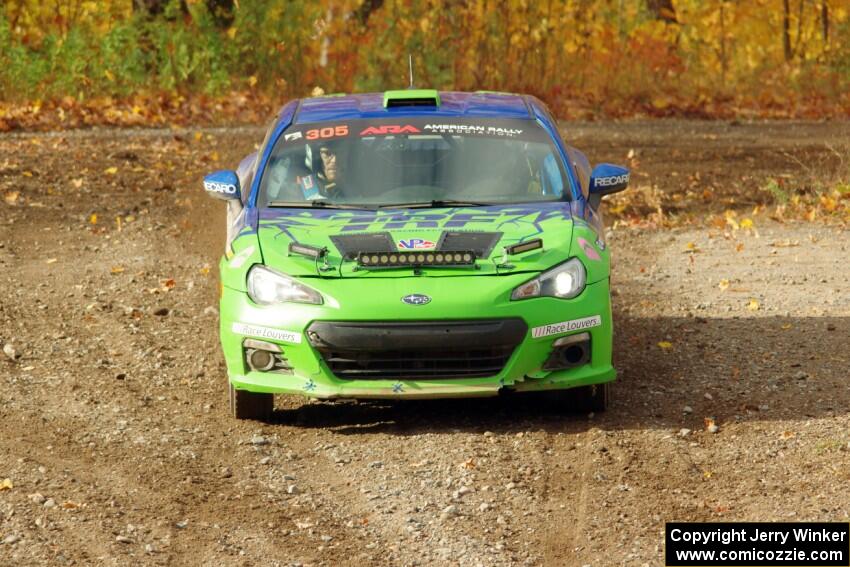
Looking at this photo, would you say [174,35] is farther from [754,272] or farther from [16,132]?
[754,272]

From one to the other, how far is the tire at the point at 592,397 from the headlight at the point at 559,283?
1.90 feet

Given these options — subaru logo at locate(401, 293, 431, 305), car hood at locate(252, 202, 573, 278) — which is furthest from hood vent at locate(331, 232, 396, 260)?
subaru logo at locate(401, 293, 431, 305)

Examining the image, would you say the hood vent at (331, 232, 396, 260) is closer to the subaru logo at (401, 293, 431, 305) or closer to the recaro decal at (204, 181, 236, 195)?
the subaru logo at (401, 293, 431, 305)

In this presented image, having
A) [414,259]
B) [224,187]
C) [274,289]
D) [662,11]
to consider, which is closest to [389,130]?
[224,187]

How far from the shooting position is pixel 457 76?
77.6ft

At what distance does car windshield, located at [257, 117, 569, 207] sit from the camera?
8555 mm

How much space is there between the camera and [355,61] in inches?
944

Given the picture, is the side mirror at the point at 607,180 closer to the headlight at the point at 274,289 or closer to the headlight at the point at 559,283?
the headlight at the point at 559,283

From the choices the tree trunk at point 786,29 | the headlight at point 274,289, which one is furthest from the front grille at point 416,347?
the tree trunk at point 786,29

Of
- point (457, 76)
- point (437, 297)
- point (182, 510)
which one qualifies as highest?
point (437, 297)

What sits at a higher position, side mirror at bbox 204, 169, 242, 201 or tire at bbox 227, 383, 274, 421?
side mirror at bbox 204, 169, 242, 201

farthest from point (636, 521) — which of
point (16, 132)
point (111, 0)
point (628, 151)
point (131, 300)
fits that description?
point (111, 0)

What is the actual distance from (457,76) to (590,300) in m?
16.3

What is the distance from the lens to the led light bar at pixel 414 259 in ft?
24.9
